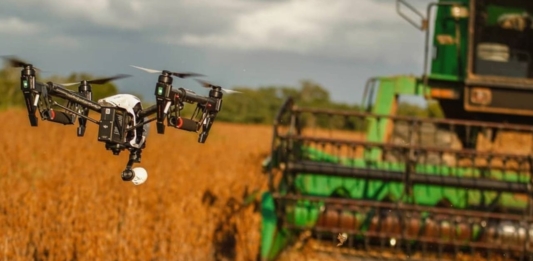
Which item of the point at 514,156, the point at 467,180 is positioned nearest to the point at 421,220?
the point at 467,180

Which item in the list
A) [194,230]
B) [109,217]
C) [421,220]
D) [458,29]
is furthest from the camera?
[458,29]

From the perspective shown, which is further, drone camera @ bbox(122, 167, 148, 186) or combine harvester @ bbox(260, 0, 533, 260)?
combine harvester @ bbox(260, 0, 533, 260)

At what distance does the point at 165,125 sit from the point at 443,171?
4.87 m

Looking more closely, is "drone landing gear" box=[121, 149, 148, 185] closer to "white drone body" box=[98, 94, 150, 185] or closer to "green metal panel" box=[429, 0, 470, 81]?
"white drone body" box=[98, 94, 150, 185]

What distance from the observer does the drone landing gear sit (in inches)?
29.6

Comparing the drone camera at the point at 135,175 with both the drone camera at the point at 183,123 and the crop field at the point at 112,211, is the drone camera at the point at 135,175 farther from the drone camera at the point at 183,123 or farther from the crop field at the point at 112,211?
the crop field at the point at 112,211

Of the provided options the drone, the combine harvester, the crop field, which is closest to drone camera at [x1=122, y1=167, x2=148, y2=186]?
the drone

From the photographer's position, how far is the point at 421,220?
4766mm

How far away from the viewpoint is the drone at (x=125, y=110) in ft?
2.39

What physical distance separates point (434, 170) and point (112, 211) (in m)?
2.44

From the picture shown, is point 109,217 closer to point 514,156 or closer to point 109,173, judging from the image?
point 109,173

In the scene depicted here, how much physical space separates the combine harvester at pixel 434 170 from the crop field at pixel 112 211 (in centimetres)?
52

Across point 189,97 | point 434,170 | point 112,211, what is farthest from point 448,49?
point 189,97

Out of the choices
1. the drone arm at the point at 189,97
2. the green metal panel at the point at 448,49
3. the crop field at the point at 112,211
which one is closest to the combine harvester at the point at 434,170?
the green metal panel at the point at 448,49
